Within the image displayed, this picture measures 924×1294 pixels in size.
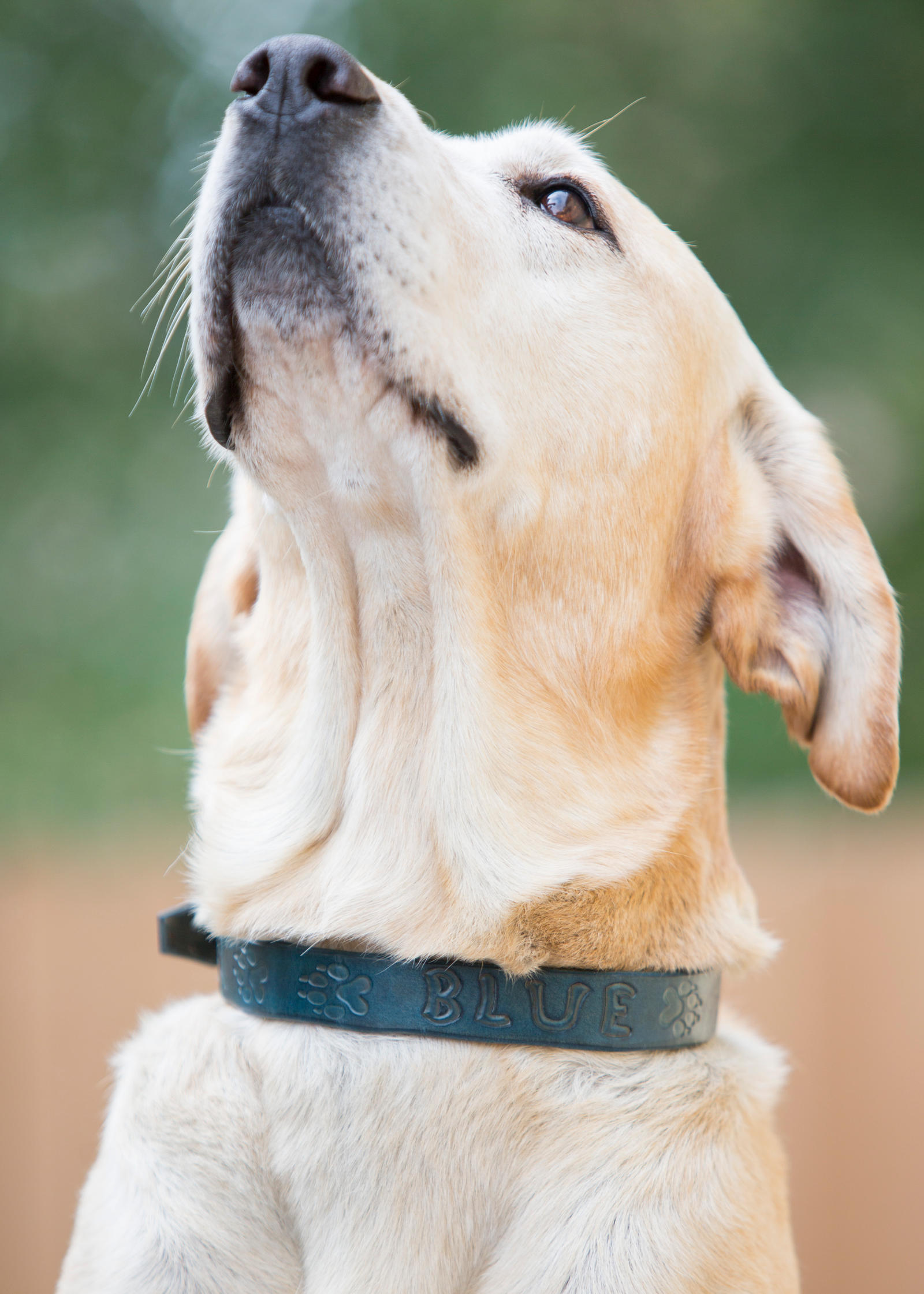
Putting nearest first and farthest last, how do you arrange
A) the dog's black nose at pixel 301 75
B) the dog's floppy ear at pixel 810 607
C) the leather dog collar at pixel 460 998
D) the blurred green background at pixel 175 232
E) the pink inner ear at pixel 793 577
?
the dog's black nose at pixel 301 75 < the leather dog collar at pixel 460 998 < the dog's floppy ear at pixel 810 607 < the pink inner ear at pixel 793 577 < the blurred green background at pixel 175 232

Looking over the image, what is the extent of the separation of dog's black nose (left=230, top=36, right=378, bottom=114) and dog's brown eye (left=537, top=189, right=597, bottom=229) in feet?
1.42

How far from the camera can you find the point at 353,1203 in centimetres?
123

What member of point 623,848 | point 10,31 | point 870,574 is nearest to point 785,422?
point 870,574

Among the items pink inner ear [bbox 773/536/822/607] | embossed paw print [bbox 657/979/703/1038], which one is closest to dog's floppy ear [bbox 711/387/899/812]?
pink inner ear [bbox 773/536/822/607]

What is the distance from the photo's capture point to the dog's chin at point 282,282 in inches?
46.9

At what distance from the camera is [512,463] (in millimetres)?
1329

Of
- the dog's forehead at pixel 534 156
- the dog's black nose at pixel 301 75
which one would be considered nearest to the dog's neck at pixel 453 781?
the dog's black nose at pixel 301 75

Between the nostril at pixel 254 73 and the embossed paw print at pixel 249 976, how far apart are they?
3.40 feet

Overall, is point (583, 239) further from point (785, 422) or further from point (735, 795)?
point (735, 795)

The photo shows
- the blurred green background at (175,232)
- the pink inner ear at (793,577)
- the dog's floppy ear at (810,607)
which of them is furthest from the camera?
the blurred green background at (175,232)

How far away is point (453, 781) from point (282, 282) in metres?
0.64

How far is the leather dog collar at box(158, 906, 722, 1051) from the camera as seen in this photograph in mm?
1257

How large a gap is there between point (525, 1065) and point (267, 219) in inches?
41.3

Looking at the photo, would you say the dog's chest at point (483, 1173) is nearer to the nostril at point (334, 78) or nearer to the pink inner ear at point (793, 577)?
the pink inner ear at point (793, 577)
